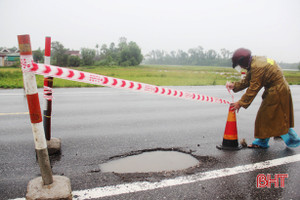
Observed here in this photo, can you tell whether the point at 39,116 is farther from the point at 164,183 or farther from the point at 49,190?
the point at 164,183

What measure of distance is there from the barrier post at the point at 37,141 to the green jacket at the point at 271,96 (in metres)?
3.19

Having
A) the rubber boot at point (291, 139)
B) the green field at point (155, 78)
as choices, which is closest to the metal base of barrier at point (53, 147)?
the rubber boot at point (291, 139)

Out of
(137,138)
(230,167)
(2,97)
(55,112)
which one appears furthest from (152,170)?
(2,97)

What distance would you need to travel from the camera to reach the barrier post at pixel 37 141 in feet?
7.61

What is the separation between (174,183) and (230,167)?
1.07m

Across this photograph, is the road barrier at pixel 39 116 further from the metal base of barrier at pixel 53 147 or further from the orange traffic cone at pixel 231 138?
the orange traffic cone at pixel 231 138

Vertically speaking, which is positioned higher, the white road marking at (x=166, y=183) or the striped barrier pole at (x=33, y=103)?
the striped barrier pole at (x=33, y=103)

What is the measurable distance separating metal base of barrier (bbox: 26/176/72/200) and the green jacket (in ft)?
10.3

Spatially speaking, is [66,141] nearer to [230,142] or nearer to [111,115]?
[111,115]

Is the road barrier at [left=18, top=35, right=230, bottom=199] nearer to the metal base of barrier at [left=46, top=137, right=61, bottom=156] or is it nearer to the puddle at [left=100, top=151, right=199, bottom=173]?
the puddle at [left=100, top=151, right=199, bottom=173]

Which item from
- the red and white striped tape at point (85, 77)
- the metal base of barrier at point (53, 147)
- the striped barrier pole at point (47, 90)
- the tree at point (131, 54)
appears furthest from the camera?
the tree at point (131, 54)

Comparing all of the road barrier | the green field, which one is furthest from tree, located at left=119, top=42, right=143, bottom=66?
the road barrier

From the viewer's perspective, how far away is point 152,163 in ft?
12.4

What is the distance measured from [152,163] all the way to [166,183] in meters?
0.70
